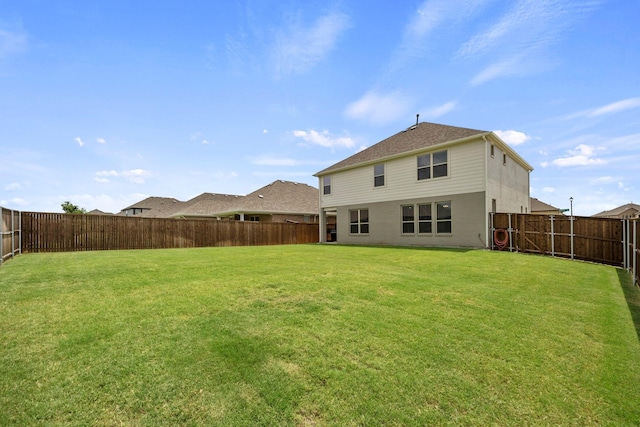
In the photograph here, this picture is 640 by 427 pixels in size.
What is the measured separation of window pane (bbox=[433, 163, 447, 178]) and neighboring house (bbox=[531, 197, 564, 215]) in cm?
2452

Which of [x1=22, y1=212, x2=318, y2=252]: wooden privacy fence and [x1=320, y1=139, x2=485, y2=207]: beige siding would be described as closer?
[x1=22, y1=212, x2=318, y2=252]: wooden privacy fence

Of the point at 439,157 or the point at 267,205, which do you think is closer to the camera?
the point at 439,157

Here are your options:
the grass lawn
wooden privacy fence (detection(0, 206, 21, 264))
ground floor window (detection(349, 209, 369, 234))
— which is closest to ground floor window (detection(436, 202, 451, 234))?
ground floor window (detection(349, 209, 369, 234))

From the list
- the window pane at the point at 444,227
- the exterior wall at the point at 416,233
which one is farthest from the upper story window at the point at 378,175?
the window pane at the point at 444,227

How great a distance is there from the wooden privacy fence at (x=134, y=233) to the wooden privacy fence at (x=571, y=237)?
13771mm

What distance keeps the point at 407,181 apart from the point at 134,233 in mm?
14901

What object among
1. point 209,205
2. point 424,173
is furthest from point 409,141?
point 209,205

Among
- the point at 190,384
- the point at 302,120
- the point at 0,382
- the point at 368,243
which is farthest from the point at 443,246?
the point at 0,382

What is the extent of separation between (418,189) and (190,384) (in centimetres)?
1464

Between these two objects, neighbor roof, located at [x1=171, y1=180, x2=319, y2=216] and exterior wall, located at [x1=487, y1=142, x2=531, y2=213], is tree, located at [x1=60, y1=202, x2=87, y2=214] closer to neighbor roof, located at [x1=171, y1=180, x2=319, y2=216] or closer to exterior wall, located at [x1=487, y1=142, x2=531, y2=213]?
neighbor roof, located at [x1=171, y1=180, x2=319, y2=216]

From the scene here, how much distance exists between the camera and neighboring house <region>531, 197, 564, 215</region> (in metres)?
32.6

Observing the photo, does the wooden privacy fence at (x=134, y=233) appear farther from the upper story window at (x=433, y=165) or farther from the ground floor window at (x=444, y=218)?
the ground floor window at (x=444, y=218)

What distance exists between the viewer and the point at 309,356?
9.14ft

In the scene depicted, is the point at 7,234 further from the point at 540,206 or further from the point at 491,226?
the point at 540,206
